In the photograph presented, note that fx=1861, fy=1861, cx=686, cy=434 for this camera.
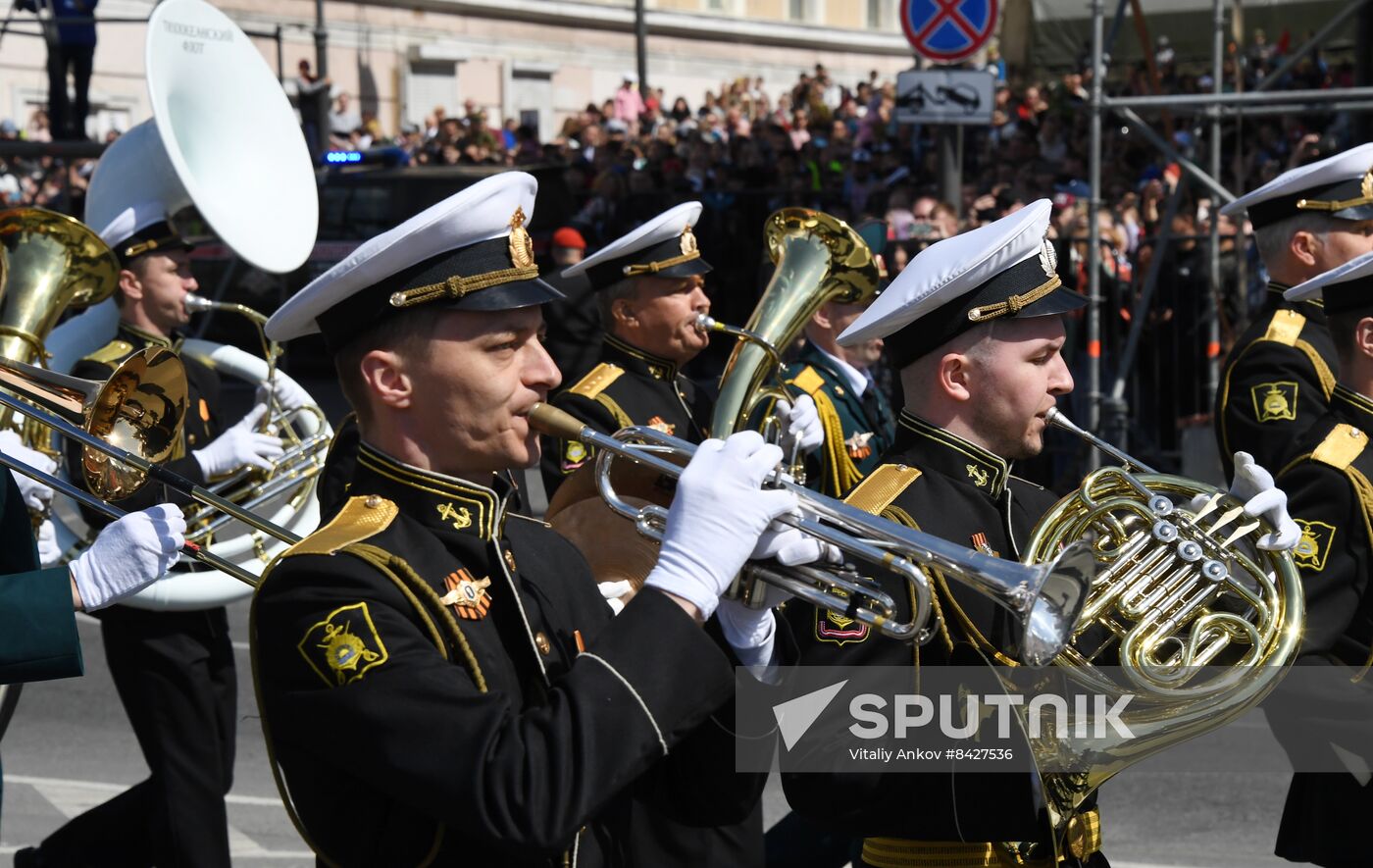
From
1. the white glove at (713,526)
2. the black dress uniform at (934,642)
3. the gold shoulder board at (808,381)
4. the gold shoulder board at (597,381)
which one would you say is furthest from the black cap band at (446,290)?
the gold shoulder board at (808,381)

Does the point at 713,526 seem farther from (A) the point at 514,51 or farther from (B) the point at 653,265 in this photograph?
(A) the point at 514,51

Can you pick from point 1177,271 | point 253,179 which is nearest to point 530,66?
point 1177,271

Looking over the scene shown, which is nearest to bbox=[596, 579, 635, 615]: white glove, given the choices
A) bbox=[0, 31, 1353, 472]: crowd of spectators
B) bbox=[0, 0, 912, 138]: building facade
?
bbox=[0, 31, 1353, 472]: crowd of spectators

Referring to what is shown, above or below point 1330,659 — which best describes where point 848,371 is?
below

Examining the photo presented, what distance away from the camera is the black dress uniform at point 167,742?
5.20m

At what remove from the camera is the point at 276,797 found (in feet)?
21.4

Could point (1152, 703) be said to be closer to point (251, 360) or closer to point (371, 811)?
point (371, 811)

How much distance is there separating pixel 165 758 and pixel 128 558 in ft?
6.55

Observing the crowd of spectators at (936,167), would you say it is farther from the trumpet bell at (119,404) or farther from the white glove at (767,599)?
the white glove at (767,599)

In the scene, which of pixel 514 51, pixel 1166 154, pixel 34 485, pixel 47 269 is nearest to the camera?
A: pixel 34 485

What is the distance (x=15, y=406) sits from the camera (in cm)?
343

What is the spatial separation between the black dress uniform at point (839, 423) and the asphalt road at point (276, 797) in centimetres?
112

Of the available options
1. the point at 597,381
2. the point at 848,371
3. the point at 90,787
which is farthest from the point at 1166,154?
the point at 90,787

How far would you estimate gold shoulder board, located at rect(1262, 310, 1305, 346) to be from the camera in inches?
205
